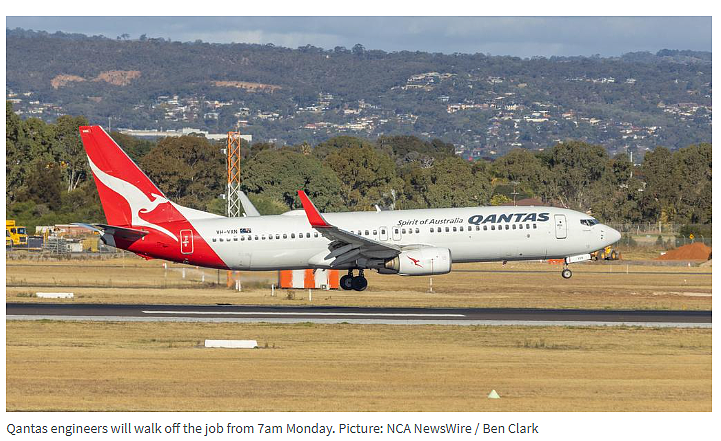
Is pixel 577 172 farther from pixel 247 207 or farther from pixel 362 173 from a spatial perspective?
pixel 247 207

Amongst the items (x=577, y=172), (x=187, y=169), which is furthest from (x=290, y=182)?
(x=577, y=172)

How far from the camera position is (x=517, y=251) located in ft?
182

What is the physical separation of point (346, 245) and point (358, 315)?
20.2 feet

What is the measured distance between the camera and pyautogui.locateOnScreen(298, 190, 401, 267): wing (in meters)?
52.5

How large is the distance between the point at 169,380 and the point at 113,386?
168 cm

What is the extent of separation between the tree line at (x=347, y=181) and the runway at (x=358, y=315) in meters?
69.7

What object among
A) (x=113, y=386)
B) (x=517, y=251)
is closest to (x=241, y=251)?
(x=517, y=251)

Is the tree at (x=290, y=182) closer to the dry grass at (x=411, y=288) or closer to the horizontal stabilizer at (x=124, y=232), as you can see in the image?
the dry grass at (x=411, y=288)

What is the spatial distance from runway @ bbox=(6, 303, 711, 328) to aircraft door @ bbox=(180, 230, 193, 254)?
274 centimetres

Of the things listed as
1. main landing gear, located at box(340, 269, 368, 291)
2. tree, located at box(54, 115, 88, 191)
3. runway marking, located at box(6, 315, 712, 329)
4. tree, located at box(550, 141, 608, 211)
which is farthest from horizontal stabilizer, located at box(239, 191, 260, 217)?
tree, located at box(54, 115, 88, 191)

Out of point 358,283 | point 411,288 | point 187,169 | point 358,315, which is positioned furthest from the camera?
point 187,169

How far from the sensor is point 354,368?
35.6 metres

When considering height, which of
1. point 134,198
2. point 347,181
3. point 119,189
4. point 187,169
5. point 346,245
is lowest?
point 346,245

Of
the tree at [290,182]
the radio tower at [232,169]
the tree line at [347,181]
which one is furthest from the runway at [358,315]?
the tree at [290,182]
